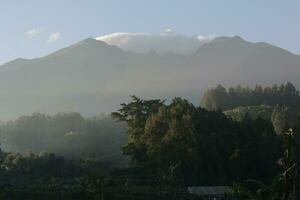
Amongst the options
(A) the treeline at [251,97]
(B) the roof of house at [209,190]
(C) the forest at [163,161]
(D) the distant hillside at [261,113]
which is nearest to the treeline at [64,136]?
(C) the forest at [163,161]

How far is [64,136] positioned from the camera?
60.4m

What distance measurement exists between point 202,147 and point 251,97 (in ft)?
184

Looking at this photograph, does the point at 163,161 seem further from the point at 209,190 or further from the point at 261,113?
the point at 261,113

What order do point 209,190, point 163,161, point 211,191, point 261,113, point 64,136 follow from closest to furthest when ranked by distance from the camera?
point 211,191 → point 209,190 → point 163,161 → point 64,136 → point 261,113

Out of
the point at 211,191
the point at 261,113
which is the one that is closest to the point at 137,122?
the point at 211,191

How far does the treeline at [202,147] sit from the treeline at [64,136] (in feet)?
32.5

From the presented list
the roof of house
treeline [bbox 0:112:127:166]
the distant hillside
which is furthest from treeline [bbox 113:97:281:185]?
the distant hillside

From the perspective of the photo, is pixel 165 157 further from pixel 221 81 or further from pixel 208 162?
pixel 221 81

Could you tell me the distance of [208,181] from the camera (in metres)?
34.2

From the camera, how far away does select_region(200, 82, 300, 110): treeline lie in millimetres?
85594

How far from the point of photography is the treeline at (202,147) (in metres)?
34.3

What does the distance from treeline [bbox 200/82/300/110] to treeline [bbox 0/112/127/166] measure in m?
18.4

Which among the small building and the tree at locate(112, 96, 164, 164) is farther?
the tree at locate(112, 96, 164, 164)

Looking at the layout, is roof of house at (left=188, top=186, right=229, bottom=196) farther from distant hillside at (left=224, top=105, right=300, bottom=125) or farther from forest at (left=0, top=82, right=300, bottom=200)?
distant hillside at (left=224, top=105, right=300, bottom=125)
